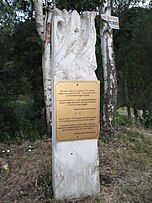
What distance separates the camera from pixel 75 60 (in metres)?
5.41

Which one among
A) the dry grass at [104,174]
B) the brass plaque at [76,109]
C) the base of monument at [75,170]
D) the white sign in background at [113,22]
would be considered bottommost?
the dry grass at [104,174]

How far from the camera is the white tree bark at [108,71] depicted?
8.46m

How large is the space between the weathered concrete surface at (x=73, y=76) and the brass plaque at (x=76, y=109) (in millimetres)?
81

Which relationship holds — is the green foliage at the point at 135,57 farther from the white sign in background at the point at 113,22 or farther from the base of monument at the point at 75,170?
the base of monument at the point at 75,170

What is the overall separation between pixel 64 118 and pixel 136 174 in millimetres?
1719

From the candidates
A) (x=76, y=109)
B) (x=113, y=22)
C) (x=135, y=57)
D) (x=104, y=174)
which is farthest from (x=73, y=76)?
(x=135, y=57)

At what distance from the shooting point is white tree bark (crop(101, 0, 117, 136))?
8461 millimetres

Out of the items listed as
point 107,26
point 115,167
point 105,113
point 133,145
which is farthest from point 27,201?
point 107,26

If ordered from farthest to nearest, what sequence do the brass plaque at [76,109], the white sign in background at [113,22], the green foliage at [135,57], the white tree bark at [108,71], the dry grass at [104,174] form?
the green foliage at [135,57]
the white tree bark at [108,71]
the white sign in background at [113,22]
the dry grass at [104,174]
the brass plaque at [76,109]

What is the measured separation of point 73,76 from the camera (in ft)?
17.6

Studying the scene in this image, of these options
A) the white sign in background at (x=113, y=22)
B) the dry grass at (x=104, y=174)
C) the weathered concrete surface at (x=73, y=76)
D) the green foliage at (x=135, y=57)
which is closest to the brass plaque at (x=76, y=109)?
the weathered concrete surface at (x=73, y=76)

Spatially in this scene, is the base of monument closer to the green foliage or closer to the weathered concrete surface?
the weathered concrete surface

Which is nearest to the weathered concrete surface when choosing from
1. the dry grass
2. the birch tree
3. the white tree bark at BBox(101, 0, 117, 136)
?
the dry grass

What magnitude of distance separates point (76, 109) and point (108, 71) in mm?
3393
